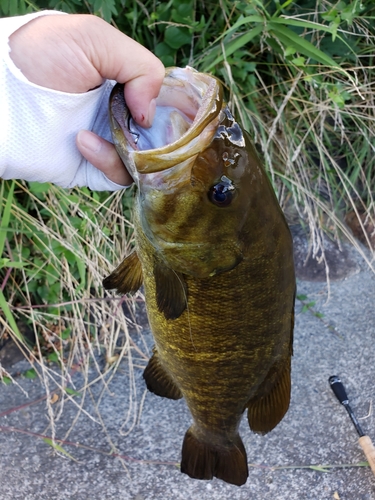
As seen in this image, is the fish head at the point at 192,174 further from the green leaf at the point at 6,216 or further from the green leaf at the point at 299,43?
the green leaf at the point at 299,43

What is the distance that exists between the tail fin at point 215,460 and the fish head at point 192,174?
792 mm

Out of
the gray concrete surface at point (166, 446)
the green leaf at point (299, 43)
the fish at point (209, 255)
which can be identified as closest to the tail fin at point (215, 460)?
the fish at point (209, 255)

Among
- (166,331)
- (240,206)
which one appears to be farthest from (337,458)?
(240,206)

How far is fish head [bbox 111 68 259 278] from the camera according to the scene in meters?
1.02

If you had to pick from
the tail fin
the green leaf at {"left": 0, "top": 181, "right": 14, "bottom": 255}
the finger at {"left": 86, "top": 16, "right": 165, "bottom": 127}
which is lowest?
the tail fin

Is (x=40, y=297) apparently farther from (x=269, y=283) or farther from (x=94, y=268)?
(x=269, y=283)

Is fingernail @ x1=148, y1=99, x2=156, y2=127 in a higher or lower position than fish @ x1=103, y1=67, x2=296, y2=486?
higher

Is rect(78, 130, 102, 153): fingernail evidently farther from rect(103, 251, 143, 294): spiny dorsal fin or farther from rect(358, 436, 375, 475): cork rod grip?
rect(358, 436, 375, 475): cork rod grip

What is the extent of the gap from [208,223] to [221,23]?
1.58m

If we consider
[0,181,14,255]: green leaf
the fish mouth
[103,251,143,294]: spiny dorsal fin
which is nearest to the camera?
the fish mouth

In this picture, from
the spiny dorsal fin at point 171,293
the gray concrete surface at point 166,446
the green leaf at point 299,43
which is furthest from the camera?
the gray concrete surface at point 166,446

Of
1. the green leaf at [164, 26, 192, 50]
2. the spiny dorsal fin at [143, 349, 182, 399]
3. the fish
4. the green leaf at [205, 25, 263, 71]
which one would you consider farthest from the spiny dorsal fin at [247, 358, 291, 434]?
the green leaf at [164, 26, 192, 50]

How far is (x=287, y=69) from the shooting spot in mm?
2377

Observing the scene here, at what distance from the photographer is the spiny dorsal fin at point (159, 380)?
164 cm
